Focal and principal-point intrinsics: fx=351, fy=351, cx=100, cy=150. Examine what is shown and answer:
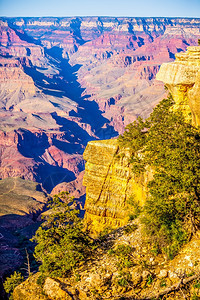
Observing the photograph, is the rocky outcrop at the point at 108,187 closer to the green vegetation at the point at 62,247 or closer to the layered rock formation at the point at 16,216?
the green vegetation at the point at 62,247

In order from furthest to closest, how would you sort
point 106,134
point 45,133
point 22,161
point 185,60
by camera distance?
point 106,134
point 45,133
point 22,161
point 185,60

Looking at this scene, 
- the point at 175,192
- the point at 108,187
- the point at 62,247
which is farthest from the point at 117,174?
A: the point at 175,192

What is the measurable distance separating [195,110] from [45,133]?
140215 millimetres

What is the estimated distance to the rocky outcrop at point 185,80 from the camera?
19186mm

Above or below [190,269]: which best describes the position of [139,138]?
above

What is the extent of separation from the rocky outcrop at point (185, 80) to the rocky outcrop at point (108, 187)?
4.94 metres

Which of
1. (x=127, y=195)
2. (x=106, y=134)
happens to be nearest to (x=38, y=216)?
(x=127, y=195)

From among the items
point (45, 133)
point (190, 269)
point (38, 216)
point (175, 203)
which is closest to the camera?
point (190, 269)

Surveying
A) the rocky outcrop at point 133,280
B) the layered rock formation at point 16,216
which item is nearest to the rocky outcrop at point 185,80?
the rocky outcrop at point 133,280

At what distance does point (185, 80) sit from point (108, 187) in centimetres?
876

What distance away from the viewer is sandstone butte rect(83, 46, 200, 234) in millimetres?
20750

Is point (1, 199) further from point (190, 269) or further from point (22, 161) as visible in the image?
point (190, 269)

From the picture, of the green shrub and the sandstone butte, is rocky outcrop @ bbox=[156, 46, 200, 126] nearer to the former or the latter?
the sandstone butte

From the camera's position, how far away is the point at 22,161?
125250 mm
